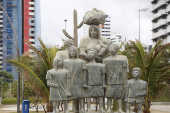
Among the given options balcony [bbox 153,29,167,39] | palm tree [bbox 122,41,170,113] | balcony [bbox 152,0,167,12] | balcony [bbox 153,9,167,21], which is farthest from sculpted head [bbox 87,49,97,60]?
balcony [bbox 152,0,167,12]

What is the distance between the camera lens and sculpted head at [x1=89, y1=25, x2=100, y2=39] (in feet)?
29.5

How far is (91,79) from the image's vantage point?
829 cm

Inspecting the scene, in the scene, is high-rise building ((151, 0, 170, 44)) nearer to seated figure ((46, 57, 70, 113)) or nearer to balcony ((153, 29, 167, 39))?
balcony ((153, 29, 167, 39))

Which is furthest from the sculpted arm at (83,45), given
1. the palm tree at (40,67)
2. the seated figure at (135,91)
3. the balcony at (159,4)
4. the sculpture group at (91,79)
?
the balcony at (159,4)

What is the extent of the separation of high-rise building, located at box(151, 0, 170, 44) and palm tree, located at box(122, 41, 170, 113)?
4432 cm

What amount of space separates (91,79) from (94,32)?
150 cm

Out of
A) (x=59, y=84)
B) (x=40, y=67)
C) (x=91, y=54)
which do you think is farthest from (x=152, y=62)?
(x=59, y=84)

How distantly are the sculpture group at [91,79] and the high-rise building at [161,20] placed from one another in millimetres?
51059

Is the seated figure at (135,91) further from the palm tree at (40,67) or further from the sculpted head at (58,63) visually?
the palm tree at (40,67)

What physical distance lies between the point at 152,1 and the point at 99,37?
59.8 m

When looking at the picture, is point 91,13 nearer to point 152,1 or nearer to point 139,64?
point 139,64

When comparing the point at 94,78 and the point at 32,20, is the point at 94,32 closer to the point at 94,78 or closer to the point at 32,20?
the point at 94,78

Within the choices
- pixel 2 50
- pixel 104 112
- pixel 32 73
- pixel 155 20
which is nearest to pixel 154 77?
pixel 32 73

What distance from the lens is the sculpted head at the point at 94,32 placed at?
9000 millimetres
